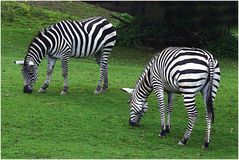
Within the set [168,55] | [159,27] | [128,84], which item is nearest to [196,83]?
[168,55]

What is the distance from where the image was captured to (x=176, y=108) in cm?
Answer: 1265

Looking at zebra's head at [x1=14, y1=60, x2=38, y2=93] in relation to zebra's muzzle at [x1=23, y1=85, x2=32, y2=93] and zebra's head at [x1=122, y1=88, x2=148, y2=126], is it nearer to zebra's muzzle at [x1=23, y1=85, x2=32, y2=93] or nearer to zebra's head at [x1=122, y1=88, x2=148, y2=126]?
zebra's muzzle at [x1=23, y1=85, x2=32, y2=93]

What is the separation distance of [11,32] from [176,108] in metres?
14.1

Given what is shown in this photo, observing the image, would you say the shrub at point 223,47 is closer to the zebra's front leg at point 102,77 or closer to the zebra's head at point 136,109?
the zebra's front leg at point 102,77

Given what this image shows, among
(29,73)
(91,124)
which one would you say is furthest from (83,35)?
(91,124)

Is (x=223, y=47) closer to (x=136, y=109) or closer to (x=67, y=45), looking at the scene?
(x=67, y=45)

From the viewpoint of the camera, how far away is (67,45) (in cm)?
1303

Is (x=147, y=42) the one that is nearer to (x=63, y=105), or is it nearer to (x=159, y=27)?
(x=159, y=27)

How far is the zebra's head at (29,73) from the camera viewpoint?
1270cm

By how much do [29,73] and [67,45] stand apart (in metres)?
1.17

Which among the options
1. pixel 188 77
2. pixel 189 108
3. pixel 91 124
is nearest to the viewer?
pixel 188 77

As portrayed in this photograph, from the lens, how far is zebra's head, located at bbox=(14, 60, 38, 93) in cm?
1270

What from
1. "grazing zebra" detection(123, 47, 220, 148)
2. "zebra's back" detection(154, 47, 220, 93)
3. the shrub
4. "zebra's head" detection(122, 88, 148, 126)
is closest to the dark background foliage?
the shrub

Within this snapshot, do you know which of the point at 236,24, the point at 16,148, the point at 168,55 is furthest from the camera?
the point at 236,24
